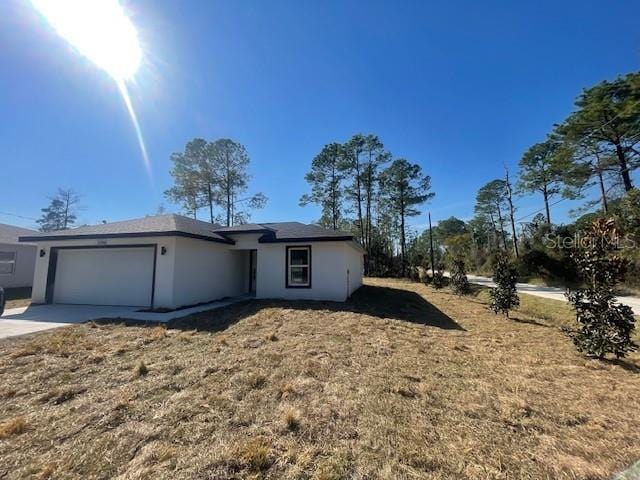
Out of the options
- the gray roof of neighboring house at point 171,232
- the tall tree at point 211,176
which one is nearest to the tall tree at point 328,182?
the tall tree at point 211,176

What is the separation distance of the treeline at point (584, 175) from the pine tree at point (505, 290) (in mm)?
2630

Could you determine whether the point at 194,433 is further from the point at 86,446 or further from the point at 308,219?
the point at 308,219

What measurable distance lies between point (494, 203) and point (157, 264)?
130 feet

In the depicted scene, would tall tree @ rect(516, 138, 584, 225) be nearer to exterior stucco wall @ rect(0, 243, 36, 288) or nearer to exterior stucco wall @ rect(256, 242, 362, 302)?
exterior stucco wall @ rect(256, 242, 362, 302)

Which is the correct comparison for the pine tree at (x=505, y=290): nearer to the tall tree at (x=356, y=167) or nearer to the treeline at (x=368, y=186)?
the treeline at (x=368, y=186)

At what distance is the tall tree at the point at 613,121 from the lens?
16.3 m

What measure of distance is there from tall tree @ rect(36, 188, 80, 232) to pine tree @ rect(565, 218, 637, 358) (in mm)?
47244

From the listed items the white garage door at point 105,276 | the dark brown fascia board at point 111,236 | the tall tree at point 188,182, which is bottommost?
the white garage door at point 105,276

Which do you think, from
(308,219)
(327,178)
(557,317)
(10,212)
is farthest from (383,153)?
(10,212)

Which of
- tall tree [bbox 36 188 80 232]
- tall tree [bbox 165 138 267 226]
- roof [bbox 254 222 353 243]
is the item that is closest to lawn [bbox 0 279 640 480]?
roof [bbox 254 222 353 243]

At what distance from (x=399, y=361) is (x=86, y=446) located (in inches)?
150

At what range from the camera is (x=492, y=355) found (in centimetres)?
496

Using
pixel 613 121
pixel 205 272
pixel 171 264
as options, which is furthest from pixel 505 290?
pixel 613 121

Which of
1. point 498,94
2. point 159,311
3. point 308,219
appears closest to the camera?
point 159,311
